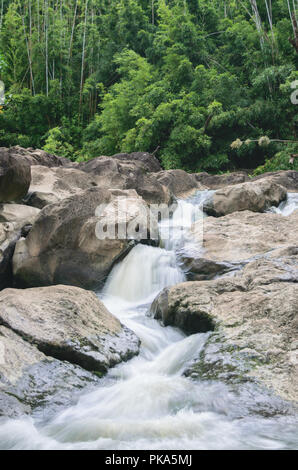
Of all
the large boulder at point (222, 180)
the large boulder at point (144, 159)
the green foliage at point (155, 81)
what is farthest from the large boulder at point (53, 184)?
the green foliage at point (155, 81)

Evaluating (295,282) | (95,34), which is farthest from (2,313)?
(95,34)

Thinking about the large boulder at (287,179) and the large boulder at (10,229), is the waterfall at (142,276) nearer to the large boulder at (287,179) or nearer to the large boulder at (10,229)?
the large boulder at (10,229)

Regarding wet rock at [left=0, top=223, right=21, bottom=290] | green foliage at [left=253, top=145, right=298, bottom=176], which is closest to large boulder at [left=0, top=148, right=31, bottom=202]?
wet rock at [left=0, top=223, right=21, bottom=290]

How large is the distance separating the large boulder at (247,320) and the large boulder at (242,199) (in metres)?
3.74

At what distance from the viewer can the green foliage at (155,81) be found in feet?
51.9

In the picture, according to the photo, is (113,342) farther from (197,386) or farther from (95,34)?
(95,34)

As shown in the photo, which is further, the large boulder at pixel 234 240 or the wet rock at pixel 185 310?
the large boulder at pixel 234 240

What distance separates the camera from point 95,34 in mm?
21797

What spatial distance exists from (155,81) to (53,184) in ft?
35.3

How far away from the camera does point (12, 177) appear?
21.9 feet

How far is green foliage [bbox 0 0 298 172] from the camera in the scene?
15828 mm

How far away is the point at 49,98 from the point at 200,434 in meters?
20.7

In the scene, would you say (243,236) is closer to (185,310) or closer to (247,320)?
(185,310)

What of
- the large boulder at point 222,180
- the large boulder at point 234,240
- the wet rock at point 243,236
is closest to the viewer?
the large boulder at point 234,240
